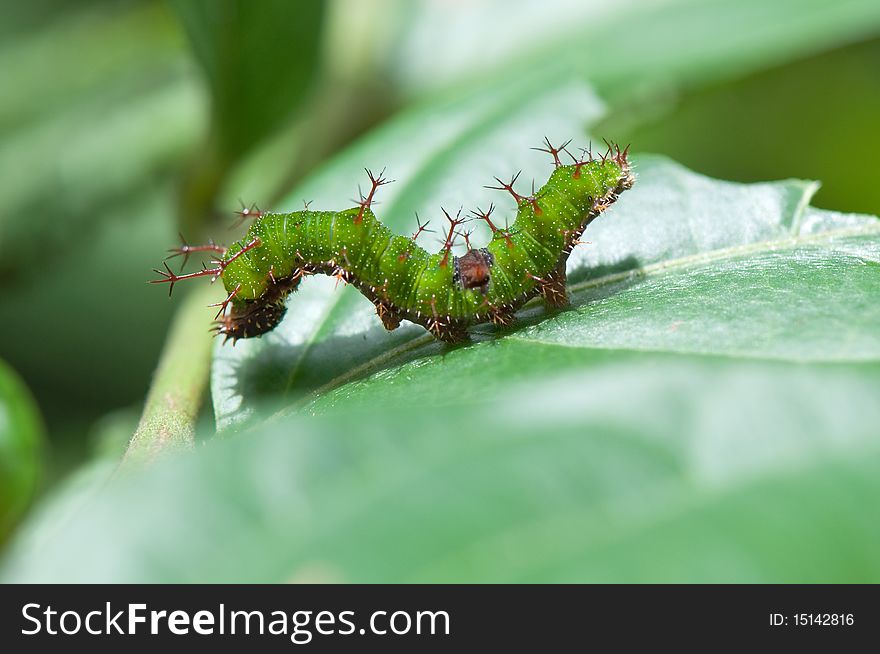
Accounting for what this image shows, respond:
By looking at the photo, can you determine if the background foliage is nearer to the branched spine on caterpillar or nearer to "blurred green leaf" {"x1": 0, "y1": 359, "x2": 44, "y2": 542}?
"blurred green leaf" {"x1": 0, "y1": 359, "x2": 44, "y2": 542}

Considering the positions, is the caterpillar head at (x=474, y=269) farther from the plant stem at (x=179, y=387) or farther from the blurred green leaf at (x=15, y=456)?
the blurred green leaf at (x=15, y=456)

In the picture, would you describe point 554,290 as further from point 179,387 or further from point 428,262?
point 179,387

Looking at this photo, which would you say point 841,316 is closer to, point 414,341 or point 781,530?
point 781,530

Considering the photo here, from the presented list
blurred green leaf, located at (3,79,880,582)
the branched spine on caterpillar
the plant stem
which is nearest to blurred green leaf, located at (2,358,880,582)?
blurred green leaf, located at (3,79,880,582)

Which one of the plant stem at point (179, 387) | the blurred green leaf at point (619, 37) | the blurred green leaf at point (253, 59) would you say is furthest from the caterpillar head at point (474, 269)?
the blurred green leaf at point (253, 59)

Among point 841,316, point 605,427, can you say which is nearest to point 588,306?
point 841,316

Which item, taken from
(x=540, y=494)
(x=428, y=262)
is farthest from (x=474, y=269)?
(x=540, y=494)
